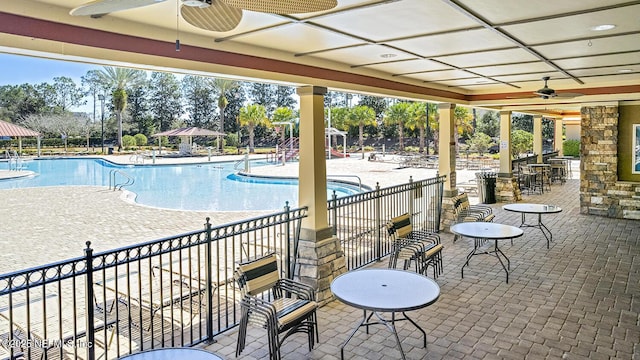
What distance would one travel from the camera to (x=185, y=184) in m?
19.5

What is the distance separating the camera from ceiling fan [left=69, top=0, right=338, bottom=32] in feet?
6.97

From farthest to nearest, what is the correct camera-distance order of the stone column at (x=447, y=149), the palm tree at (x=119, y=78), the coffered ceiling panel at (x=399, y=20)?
the palm tree at (x=119, y=78) < the stone column at (x=447, y=149) < the coffered ceiling panel at (x=399, y=20)

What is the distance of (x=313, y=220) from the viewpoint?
5430 mm

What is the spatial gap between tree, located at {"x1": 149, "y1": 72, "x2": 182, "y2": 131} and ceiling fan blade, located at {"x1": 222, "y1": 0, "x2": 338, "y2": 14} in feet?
132

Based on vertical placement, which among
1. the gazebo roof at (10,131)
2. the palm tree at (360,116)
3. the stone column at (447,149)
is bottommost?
the stone column at (447,149)

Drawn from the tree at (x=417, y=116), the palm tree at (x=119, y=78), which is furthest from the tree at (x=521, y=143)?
the palm tree at (x=119, y=78)

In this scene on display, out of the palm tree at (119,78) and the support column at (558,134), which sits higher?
the palm tree at (119,78)

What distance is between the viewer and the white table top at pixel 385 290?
345cm

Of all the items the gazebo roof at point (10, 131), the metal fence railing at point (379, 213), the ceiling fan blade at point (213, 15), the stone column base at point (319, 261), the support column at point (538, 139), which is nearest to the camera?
the ceiling fan blade at point (213, 15)

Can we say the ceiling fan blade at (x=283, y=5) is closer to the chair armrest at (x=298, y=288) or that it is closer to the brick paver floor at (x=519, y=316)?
the chair armrest at (x=298, y=288)

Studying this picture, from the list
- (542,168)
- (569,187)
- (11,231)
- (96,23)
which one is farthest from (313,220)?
(569,187)

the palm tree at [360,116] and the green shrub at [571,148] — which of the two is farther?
the palm tree at [360,116]

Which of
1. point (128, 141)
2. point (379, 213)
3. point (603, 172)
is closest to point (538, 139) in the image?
point (603, 172)

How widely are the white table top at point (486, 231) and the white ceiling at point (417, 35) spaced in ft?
7.62
